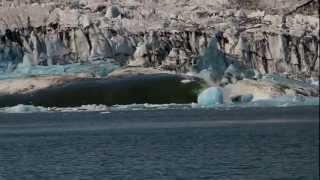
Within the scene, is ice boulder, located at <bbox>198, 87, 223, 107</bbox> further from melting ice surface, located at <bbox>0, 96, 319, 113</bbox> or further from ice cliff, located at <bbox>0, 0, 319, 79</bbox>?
ice cliff, located at <bbox>0, 0, 319, 79</bbox>

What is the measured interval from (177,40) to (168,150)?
90.3 metres

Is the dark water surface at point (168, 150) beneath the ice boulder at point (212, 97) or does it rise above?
above

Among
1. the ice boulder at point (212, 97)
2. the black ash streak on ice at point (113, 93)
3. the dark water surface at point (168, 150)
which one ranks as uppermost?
the dark water surface at point (168, 150)

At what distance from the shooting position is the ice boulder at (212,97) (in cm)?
10100

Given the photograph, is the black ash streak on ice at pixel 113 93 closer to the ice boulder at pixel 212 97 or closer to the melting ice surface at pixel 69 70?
the melting ice surface at pixel 69 70

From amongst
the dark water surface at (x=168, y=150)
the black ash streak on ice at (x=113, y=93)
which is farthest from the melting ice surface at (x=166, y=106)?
the dark water surface at (x=168, y=150)

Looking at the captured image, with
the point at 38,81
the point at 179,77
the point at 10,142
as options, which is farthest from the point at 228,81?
the point at 10,142

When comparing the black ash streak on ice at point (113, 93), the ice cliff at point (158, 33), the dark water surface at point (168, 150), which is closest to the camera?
the dark water surface at point (168, 150)

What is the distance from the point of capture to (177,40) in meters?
138

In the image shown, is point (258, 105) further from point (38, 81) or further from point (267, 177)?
point (267, 177)

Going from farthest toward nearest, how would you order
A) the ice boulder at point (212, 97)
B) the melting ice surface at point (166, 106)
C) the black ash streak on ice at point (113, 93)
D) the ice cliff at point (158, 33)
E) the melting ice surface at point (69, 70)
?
the melting ice surface at point (69, 70) < the black ash streak on ice at point (113, 93) < the ice cliff at point (158, 33) < the melting ice surface at point (166, 106) < the ice boulder at point (212, 97)

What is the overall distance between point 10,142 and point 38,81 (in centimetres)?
7437

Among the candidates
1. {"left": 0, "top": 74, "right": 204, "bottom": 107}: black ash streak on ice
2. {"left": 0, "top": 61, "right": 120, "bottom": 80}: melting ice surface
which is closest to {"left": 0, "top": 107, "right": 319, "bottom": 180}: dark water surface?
{"left": 0, "top": 74, "right": 204, "bottom": 107}: black ash streak on ice

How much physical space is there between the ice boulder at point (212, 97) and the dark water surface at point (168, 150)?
24266 mm
